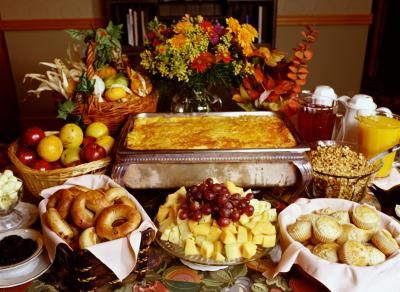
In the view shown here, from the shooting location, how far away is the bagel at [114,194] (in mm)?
1083

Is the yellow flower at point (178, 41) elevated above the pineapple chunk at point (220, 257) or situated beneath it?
elevated above

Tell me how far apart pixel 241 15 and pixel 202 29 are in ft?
6.92

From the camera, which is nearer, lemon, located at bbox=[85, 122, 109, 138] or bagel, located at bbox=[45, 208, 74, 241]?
bagel, located at bbox=[45, 208, 74, 241]

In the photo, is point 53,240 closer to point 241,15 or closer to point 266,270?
point 266,270

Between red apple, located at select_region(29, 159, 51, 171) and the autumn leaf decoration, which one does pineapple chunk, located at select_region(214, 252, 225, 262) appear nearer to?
red apple, located at select_region(29, 159, 51, 171)

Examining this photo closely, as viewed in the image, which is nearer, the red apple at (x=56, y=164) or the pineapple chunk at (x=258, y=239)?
the pineapple chunk at (x=258, y=239)

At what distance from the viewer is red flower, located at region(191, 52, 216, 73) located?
1.58 metres

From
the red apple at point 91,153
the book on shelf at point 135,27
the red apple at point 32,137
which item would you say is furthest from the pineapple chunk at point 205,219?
the book on shelf at point 135,27

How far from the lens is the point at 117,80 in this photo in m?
1.71

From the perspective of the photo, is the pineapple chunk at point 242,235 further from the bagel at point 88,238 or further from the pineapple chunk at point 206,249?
the bagel at point 88,238

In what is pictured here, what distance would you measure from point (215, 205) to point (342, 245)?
0.32 meters

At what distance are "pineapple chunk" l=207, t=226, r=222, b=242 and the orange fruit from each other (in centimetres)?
62

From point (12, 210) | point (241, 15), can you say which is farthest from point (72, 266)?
point (241, 15)

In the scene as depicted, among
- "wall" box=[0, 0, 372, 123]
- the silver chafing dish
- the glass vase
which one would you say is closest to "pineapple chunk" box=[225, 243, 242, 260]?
the silver chafing dish
